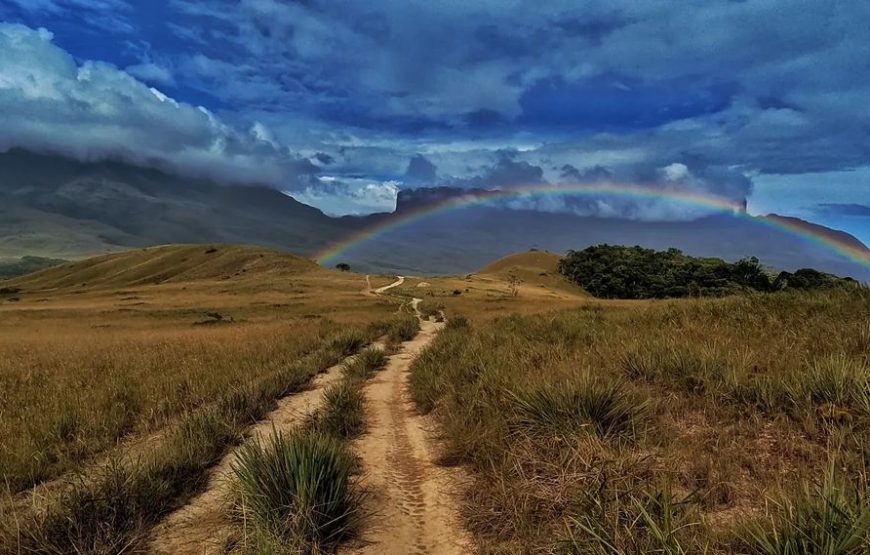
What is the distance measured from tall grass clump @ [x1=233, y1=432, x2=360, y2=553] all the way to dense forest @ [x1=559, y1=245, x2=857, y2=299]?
3954 inches

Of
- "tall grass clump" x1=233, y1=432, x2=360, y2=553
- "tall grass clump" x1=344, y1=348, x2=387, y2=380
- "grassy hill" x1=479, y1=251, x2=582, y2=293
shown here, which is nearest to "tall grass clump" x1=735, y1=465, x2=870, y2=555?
"tall grass clump" x1=233, y1=432, x2=360, y2=553

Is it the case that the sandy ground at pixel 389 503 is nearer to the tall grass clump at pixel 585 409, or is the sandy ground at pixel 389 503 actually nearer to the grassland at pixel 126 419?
the grassland at pixel 126 419

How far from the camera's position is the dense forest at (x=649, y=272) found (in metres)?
103

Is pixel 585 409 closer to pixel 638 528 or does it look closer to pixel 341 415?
pixel 638 528

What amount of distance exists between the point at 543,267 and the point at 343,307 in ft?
436

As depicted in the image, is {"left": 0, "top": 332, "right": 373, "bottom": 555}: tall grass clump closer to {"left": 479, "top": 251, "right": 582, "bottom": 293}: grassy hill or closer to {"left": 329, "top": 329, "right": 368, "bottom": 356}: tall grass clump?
{"left": 329, "top": 329, "right": 368, "bottom": 356}: tall grass clump

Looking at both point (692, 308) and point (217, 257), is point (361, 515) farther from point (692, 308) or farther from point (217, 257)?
point (217, 257)

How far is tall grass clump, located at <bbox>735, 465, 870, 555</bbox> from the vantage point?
3.17m

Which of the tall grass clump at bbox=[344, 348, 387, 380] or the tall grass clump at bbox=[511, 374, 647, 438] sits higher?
the tall grass clump at bbox=[511, 374, 647, 438]

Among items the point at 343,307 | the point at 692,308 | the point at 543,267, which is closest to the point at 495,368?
the point at 692,308

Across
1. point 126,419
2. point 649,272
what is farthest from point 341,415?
point 649,272


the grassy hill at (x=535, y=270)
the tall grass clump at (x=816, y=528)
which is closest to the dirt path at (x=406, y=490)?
the tall grass clump at (x=816, y=528)

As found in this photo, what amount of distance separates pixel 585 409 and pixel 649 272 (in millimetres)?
139775

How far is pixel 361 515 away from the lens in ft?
18.1
